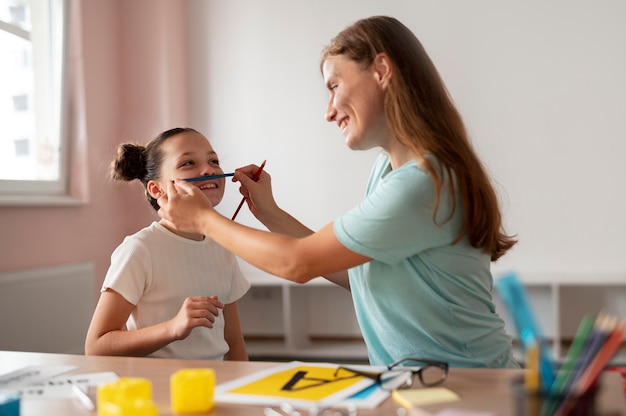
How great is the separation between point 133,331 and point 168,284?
0.19m

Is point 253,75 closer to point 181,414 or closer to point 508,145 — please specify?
point 508,145

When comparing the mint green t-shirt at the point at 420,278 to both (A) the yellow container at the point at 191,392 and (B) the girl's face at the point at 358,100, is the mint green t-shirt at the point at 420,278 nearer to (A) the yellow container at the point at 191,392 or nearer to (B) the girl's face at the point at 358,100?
(B) the girl's face at the point at 358,100

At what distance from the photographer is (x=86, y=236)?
3773 millimetres

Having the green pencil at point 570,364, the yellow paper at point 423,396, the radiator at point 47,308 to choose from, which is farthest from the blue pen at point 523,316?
the radiator at point 47,308

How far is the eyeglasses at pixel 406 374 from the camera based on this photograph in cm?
104

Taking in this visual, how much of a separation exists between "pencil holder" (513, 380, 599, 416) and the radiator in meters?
2.81

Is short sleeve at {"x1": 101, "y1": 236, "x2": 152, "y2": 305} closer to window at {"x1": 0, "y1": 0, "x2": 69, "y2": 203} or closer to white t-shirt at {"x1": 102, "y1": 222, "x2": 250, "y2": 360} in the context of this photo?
white t-shirt at {"x1": 102, "y1": 222, "x2": 250, "y2": 360}

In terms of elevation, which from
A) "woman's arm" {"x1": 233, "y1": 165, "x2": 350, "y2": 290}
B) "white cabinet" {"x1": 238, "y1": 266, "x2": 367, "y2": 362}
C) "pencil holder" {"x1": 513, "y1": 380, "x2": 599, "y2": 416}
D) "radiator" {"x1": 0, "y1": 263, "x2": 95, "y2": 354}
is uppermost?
"woman's arm" {"x1": 233, "y1": 165, "x2": 350, "y2": 290}

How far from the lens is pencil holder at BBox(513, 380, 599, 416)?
63 cm

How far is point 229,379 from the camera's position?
1.11 meters

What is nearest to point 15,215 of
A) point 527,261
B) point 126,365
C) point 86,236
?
point 86,236

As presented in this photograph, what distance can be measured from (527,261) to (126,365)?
10.2ft

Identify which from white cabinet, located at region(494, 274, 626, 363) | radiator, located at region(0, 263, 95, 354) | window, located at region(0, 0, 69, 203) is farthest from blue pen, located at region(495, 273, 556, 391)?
white cabinet, located at region(494, 274, 626, 363)

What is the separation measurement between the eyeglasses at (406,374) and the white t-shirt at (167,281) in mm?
572
